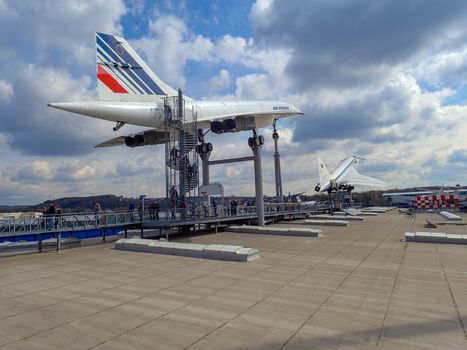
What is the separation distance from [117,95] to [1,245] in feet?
34.7

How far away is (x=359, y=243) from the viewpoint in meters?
19.8

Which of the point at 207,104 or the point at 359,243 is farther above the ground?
the point at 207,104

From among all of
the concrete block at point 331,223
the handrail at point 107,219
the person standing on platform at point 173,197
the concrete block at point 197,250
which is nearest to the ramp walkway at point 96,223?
the handrail at point 107,219

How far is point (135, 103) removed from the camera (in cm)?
2117

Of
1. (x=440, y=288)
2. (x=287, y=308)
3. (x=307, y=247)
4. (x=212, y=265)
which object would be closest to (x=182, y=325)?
(x=287, y=308)

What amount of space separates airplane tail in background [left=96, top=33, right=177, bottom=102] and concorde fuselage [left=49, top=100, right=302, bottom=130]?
0.80 metres

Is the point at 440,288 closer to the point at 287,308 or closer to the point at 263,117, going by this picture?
the point at 287,308

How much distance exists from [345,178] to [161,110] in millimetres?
65360

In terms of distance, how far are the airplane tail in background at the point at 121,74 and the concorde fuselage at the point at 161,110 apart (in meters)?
0.80

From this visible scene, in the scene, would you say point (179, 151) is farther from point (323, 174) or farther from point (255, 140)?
point (323, 174)

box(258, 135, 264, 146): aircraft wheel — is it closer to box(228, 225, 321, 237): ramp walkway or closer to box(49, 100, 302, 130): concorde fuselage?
box(49, 100, 302, 130): concorde fuselage

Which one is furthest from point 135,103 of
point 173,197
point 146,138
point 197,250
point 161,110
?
point 197,250

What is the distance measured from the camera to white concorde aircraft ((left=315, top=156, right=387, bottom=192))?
6831 centimetres

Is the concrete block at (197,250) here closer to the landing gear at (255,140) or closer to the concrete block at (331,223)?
the landing gear at (255,140)
